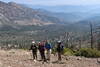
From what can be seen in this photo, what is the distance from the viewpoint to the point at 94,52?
41.1 meters

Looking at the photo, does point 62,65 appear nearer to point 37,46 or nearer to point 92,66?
point 92,66

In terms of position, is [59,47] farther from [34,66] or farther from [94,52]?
[94,52]

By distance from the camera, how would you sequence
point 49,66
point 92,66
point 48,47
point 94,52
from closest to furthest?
point 49,66 → point 92,66 → point 48,47 → point 94,52

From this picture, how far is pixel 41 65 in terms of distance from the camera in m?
24.7

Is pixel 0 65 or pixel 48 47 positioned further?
pixel 48 47

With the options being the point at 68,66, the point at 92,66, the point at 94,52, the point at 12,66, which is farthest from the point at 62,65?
the point at 94,52

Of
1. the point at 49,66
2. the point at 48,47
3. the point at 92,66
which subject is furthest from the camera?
the point at 48,47

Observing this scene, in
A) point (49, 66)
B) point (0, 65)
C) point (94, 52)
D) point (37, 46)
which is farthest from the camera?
point (94, 52)

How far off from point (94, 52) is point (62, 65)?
1636 cm

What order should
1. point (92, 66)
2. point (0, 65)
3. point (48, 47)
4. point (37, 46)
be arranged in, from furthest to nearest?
point (37, 46)
point (48, 47)
point (92, 66)
point (0, 65)

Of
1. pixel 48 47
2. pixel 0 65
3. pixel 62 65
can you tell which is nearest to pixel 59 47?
pixel 48 47

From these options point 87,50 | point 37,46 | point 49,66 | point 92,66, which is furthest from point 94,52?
point 49,66

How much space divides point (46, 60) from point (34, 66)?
4.66m

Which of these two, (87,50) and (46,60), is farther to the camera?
(87,50)
